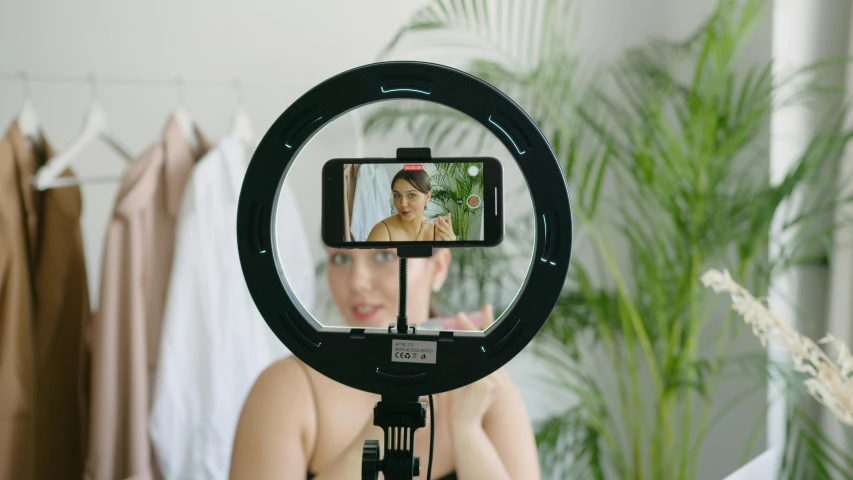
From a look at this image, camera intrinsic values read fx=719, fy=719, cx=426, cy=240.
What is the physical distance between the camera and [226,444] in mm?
1337

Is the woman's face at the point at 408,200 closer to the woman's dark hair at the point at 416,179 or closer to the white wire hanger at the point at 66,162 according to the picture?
the woman's dark hair at the point at 416,179

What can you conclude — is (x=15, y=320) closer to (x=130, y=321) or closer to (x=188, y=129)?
(x=130, y=321)

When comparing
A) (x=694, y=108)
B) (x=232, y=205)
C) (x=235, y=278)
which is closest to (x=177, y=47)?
(x=232, y=205)

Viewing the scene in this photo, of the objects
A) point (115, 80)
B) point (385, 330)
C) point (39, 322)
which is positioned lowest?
point (39, 322)

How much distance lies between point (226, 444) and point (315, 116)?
39.7 inches

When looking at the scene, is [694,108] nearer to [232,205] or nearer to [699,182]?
[699,182]

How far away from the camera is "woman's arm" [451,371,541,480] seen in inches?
36.1

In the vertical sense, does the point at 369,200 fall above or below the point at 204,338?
above

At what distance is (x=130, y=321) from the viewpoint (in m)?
1.31

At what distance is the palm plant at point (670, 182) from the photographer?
139 centimetres

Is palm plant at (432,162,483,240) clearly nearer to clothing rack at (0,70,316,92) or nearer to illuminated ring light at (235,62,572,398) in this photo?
illuminated ring light at (235,62,572,398)

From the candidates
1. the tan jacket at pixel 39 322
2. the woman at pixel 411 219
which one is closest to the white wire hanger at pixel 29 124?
the tan jacket at pixel 39 322

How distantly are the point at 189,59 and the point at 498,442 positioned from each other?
119cm

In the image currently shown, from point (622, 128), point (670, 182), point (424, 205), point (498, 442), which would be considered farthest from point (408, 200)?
point (622, 128)
